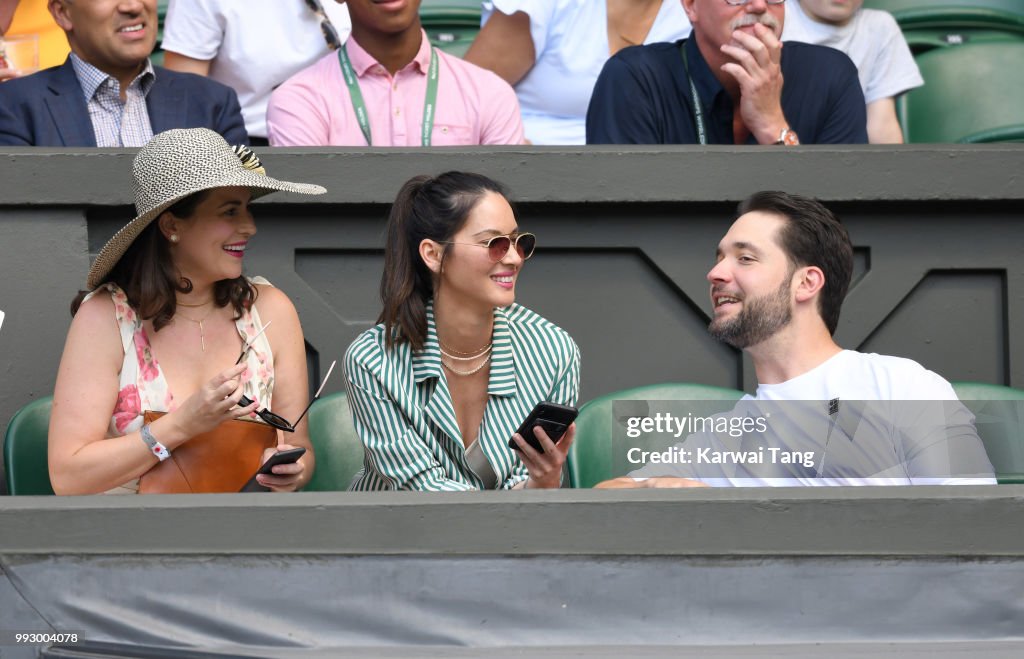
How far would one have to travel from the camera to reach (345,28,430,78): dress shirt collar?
4.15 m

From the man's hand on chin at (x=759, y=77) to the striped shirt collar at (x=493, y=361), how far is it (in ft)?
3.61

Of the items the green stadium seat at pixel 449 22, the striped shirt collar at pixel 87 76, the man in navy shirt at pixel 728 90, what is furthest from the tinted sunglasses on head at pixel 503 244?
the green stadium seat at pixel 449 22

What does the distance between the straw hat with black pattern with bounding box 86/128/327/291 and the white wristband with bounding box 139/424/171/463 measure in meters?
0.45

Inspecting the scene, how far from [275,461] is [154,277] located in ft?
2.11

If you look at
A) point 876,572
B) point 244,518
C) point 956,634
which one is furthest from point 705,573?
point 244,518

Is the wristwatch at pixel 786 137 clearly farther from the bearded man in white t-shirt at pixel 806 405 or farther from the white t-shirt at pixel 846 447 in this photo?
the white t-shirt at pixel 846 447

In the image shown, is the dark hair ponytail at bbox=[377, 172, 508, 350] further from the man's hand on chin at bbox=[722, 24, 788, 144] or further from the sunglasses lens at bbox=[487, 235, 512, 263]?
the man's hand on chin at bbox=[722, 24, 788, 144]

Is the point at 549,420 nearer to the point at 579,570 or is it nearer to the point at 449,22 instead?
the point at 579,570

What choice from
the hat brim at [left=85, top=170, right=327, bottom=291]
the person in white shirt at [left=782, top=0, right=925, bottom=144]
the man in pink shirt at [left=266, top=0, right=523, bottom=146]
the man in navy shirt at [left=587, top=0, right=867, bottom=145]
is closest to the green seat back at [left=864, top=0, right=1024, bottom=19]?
the person in white shirt at [left=782, top=0, right=925, bottom=144]

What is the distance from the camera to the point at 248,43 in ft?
14.9

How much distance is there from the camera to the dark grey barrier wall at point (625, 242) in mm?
3660

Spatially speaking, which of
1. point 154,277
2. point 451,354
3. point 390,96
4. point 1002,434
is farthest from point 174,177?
point 1002,434

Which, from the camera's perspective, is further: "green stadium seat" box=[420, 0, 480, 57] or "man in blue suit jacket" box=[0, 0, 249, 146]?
"green stadium seat" box=[420, 0, 480, 57]

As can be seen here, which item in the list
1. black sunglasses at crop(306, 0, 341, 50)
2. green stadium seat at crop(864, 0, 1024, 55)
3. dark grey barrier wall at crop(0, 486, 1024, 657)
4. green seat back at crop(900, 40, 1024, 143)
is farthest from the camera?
green stadium seat at crop(864, 0, 1024, 55)
